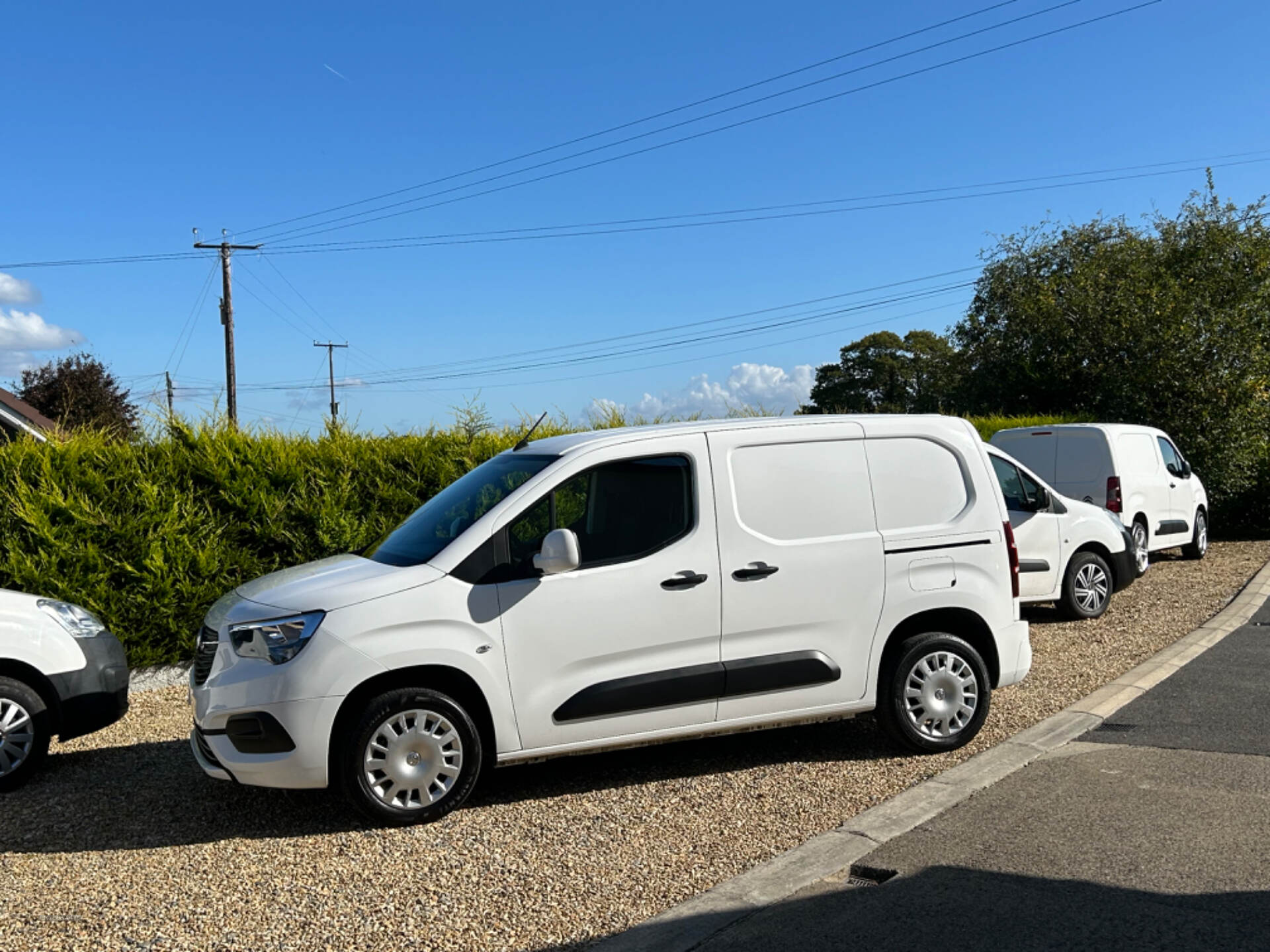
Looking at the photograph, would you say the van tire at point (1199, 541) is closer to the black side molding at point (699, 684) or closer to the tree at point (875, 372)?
the black side molding at point (699, 684)

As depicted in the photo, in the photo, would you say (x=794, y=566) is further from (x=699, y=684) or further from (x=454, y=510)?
(x=454, y=510)

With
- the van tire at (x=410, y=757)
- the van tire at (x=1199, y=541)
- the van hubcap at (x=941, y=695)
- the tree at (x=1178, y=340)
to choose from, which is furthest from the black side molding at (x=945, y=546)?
the tree at (x=1178, y=340)

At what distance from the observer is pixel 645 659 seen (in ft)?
19.3

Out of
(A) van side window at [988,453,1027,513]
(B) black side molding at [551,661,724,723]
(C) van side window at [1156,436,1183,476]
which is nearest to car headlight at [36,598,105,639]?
(B) black side molding at [551,661,724,723]

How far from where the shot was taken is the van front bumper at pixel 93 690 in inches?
266

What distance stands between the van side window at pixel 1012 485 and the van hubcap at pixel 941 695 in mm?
4866

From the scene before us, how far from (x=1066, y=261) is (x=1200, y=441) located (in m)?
19.7

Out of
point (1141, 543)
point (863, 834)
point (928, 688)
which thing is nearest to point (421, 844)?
point (863, 834)

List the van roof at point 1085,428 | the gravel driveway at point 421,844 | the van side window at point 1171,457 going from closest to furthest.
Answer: the gravel driveway at point 421,844 < the van roof at point 1085,428 < the van side window at point 1171,457

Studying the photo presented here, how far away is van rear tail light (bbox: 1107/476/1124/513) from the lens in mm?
13703

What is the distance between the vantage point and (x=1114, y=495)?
13742 millimetres

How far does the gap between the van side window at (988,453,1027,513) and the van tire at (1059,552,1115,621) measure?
81 centimetres

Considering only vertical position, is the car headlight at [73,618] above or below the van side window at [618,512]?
below

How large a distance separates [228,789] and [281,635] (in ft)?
4.92
